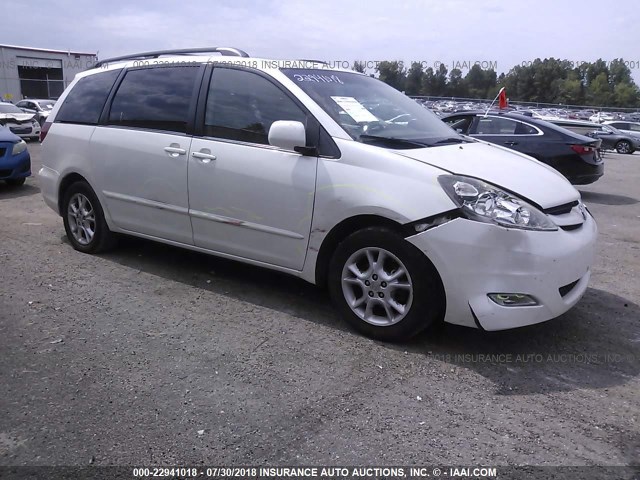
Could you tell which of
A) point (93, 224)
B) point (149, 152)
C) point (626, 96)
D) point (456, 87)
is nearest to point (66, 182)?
point (93, 224)

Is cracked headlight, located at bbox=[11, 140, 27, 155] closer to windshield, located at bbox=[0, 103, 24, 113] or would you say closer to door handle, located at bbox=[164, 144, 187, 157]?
door handle, located at bbox=[164, 144, 187, 157]

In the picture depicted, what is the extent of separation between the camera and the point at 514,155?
4301 mm

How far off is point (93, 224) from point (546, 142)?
7.83m

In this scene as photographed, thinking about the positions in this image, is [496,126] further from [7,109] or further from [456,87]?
[456,87]

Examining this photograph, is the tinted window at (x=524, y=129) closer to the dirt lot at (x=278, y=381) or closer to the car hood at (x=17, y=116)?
the dirt lot at (x=278, y=381)

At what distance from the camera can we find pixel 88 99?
215 inches

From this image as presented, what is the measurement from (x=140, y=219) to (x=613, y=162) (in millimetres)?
18746

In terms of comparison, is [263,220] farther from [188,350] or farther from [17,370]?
[17,370]

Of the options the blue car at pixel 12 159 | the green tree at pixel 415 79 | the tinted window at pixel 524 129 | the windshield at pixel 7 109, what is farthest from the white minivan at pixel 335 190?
the green tree at pixel 415 79

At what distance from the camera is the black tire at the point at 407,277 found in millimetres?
3488

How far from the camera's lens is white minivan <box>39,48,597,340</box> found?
339 cm

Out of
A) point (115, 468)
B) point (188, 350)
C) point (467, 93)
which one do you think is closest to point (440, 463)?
point (115, 468)

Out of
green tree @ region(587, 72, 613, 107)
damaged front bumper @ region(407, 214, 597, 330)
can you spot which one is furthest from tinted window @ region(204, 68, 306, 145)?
green tree @ region(587, 72, 613, 107)

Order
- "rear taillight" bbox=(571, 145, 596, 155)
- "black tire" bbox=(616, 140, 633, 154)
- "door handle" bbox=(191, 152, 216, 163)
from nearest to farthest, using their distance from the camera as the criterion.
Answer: "door handle" bbox=(191, 152, 216, 163)
"rear taillight" bbox=(571, 145, 596, 155)
"black tire" bbox=(616, 140, 633, 154)
